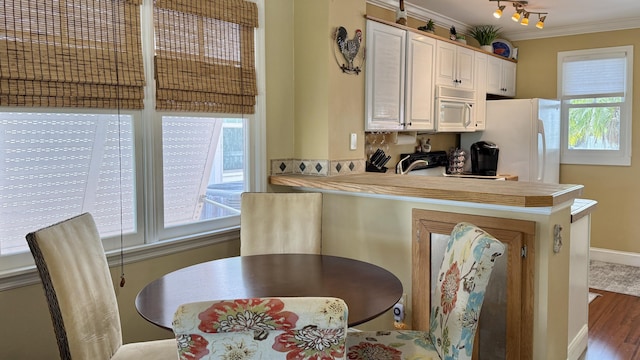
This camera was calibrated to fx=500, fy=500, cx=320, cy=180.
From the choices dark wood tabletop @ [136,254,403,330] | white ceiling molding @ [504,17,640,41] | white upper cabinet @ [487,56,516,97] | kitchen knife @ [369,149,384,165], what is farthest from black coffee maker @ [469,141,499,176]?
dark wood tabletop @ [136,254,403,330]

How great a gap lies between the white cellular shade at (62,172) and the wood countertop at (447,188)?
1.01m

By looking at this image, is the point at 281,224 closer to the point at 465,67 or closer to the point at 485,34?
the point at 465,67

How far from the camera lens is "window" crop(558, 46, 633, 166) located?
5.04 m

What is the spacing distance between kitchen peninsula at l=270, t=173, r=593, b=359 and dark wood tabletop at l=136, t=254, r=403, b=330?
621mm

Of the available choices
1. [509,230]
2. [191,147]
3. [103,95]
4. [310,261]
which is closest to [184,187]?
[191,147]

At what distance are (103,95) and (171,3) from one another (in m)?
0.63

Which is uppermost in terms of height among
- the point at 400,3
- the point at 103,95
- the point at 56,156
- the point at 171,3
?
the point at 400,3

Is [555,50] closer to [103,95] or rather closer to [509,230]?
[509,230]

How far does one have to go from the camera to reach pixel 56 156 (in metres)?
2.23

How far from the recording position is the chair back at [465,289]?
1701 millimetres

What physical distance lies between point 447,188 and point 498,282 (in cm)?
52

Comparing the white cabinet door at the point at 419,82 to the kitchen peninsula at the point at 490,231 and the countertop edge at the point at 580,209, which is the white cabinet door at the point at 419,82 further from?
the countertop edge at the point at 580,209

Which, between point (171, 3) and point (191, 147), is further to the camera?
point (191, 147)

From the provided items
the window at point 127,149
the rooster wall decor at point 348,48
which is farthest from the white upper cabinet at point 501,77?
the window at point 127,149
